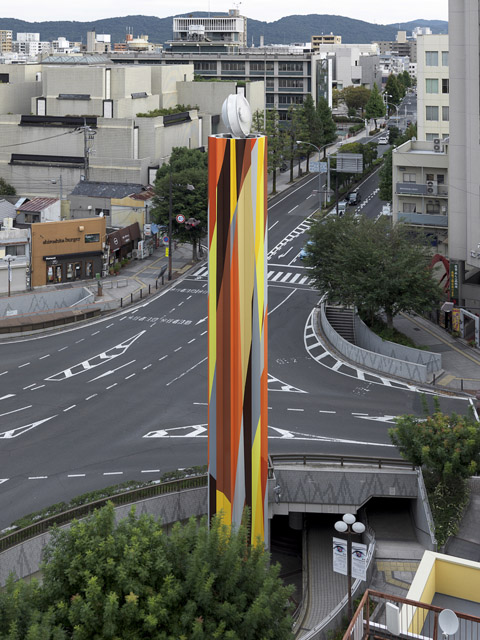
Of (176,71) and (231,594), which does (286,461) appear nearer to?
(231,594)

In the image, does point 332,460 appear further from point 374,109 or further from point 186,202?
point 374,109

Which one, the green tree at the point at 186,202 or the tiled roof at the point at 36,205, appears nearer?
the green tree at the point at 186,202

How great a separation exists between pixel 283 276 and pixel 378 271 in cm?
2467

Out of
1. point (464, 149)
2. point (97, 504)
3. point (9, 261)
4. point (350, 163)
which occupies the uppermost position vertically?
point (350, 163)

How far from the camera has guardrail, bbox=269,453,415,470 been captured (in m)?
45.0

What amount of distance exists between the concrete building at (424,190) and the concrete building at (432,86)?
900 centimetres

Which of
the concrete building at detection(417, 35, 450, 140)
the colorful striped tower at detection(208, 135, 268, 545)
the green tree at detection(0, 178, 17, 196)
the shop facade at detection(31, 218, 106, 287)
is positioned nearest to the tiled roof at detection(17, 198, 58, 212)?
the shop facade at detection(31, 218, 106, 287)

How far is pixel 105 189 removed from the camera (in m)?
107

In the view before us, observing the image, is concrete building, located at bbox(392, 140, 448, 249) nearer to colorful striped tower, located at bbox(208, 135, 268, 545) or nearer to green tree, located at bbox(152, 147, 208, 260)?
green tree, located at bbox(152, 147, 208, 260)

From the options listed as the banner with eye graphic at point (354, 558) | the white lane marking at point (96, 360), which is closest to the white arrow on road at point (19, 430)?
the white lane marking at point (96, 360)

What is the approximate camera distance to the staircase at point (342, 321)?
74.8 m

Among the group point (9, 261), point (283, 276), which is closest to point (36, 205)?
point (9, 261)

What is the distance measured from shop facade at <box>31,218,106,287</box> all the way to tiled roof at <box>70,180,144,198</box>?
13673mm

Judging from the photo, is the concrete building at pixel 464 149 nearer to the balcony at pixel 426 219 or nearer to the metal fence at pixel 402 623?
the balcony at pixel 426 219
